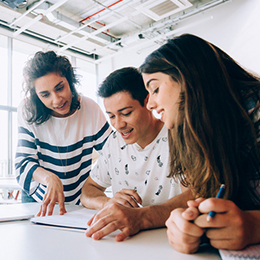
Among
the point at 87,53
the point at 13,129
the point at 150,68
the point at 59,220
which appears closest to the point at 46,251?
the point at 59,220

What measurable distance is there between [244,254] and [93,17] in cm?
538

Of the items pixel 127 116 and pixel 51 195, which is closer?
pixel 51 195

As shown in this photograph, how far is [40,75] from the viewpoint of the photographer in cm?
155

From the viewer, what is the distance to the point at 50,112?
5.52 feet

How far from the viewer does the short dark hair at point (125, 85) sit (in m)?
1.42

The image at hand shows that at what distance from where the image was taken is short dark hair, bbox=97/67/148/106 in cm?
142

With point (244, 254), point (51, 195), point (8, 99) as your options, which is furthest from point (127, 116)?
point (8, 99)

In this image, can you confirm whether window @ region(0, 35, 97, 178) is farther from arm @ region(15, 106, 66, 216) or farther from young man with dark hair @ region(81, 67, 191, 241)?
young man with dark hair @ region(81, 67, 191, 241)

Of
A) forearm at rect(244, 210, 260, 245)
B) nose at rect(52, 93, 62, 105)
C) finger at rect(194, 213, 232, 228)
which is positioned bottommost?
forearm at rect(244, 210, 260, 245)

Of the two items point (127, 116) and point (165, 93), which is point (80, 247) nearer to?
point (165, 93)

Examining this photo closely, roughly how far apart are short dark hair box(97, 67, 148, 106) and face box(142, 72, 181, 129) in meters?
0.45

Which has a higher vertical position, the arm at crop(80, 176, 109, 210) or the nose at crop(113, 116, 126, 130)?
the nose at crop(113, 116, 126, 130)

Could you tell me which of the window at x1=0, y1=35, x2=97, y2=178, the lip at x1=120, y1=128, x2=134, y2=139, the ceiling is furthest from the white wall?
the lip at x1=120, y1=128, x2=134, y2=139

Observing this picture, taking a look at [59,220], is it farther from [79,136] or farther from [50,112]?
[50,112]
